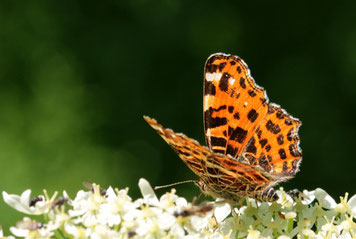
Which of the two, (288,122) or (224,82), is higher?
(224,82)

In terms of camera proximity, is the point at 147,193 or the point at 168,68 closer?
the point at 147,193

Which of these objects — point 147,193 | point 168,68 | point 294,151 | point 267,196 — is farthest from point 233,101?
point 168,68

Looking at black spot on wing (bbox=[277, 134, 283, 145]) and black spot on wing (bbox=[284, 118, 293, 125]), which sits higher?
black spot on wing (bbox=[284, 118, 293, 125])

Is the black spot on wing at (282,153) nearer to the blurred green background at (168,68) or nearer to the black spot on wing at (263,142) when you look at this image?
the black spot on wing at (263,142)

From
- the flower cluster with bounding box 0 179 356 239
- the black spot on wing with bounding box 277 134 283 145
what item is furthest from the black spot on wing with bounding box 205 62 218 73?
the flower cluster with bounding box 0 179 356 239

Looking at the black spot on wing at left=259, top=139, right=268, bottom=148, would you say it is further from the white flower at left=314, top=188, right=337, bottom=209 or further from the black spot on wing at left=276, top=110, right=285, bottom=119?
the white flower at left=314, top=188, right=337, bottom=209

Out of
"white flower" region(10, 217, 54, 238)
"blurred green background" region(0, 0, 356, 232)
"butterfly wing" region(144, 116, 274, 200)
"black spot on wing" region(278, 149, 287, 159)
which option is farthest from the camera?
"blurred green background" region(0, 0, 356, 232)

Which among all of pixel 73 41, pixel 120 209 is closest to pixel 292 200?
pixel 120 209

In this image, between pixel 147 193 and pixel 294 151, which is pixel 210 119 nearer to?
pixel 294 151
